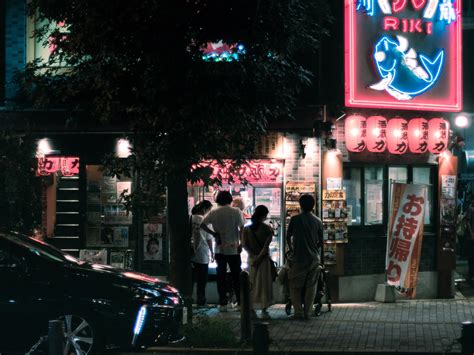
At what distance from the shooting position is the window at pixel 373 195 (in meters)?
15.5

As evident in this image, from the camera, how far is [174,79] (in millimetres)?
10797

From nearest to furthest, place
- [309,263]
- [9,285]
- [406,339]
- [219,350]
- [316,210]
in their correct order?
[9,285], [219,350], [406,339], [309,263], [316,210]

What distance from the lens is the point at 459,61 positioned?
15523 millimetres

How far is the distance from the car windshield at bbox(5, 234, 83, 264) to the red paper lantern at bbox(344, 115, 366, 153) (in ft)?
20.7

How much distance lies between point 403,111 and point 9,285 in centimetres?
859

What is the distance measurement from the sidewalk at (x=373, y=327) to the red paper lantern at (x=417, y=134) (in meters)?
2.83

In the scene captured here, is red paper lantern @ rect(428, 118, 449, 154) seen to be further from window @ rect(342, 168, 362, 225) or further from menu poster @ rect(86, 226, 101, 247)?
menu poster @ rect(86, 226, 101, 247)

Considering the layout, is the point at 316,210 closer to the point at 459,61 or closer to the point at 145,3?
the point at 459,61

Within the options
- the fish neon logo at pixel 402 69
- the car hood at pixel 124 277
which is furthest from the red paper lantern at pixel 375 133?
the car hood at pixel 124 277

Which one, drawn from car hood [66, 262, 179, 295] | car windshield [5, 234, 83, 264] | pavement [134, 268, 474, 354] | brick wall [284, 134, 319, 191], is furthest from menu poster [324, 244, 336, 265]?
car windshield [5, 234, 83, 264]

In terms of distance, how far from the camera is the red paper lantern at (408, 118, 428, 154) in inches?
595

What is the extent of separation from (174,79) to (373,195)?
20.0 feet

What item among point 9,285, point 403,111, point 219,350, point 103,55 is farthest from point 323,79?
point 9,285

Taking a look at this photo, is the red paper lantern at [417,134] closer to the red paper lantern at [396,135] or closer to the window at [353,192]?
the red paper lantern at [396,135]
